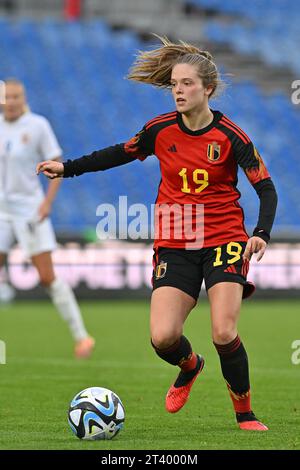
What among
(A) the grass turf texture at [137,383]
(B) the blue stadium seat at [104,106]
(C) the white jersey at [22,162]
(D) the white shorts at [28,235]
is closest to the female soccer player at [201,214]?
(A) the grass turf texture at [137,383]

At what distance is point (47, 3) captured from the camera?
24188 millimetres

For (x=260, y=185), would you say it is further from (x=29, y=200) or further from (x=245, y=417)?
(x=29, y=200)

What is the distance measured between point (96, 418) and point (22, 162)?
5.06 m

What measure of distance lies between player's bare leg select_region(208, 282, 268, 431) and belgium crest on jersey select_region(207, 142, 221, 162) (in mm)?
739

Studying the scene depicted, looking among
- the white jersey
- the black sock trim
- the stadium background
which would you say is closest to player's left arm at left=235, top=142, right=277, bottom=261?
the black sock trim

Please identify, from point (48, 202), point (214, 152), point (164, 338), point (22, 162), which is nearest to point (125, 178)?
point (22, 162)

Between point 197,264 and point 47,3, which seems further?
point 47,3

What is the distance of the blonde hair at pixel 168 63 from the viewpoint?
6.56 metres

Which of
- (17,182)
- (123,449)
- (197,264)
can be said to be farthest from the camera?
(17,182)

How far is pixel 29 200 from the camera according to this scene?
10617mm

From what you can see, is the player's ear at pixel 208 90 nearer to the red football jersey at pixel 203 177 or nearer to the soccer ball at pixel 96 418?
the red football jersey at pixel 203 177

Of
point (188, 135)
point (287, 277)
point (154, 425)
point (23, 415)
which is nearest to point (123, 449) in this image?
point (154, 425)

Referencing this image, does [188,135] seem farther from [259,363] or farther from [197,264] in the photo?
[259,363]

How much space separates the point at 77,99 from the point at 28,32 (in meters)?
1.86
